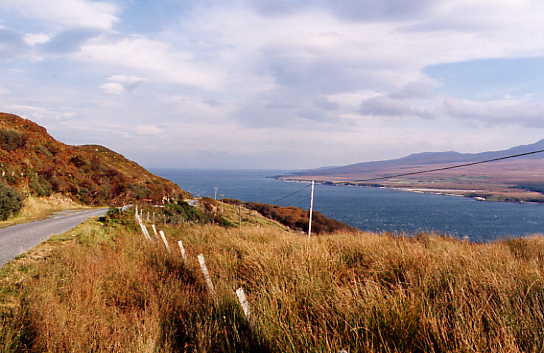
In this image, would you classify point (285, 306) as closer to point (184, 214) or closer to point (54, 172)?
point (184, 214)

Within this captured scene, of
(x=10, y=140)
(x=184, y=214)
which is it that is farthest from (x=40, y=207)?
(x=10, y=140)

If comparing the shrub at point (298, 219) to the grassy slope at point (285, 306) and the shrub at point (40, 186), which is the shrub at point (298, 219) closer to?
the shrub at point (40, 186)

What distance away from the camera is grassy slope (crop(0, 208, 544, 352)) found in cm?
306

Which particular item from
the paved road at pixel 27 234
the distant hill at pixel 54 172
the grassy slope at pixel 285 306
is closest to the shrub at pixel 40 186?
the distant hill at pixel 54 172

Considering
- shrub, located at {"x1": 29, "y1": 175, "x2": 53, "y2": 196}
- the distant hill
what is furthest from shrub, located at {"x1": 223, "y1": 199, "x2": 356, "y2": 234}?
shrub, located at {"x1": 29, "y1": 175, "x2": 53, "y2": 196}

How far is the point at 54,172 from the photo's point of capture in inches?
1015

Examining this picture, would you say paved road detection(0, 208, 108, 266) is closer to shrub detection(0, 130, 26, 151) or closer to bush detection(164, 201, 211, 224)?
bush detection(164, 201, 211, 224)

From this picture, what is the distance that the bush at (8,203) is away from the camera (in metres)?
15.0

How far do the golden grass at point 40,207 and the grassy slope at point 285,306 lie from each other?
10.5 meters

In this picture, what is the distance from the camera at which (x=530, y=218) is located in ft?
236

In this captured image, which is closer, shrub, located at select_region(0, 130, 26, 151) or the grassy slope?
the grassy slope

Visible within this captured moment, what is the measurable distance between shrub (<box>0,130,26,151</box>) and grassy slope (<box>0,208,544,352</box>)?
23.4 meters

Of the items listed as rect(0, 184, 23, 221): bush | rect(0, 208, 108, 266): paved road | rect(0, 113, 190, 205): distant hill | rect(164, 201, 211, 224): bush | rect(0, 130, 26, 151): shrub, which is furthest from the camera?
rect(0, 130, 26, 151): shrub

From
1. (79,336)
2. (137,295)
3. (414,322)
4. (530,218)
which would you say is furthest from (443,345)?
(530,218)
